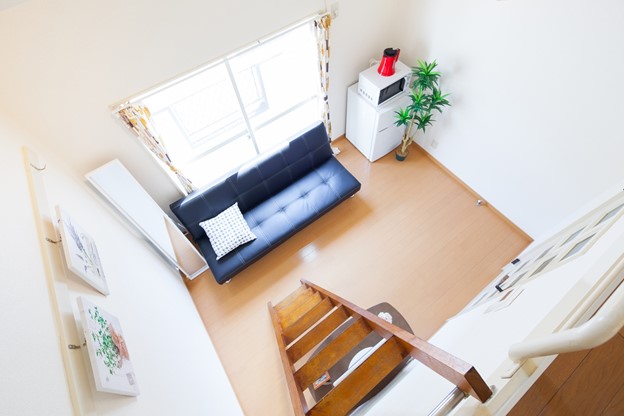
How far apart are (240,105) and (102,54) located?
1.15 metres

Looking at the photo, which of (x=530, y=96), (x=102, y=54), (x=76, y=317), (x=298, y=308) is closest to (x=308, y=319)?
(x=298, y=308)

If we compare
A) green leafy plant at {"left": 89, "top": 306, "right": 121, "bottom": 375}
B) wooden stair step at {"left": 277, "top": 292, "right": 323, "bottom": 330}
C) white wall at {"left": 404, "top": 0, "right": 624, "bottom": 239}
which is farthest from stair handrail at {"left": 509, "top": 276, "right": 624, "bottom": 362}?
white wall at {"left": 404, "top": 0, "right": 624, "bottom": 239}

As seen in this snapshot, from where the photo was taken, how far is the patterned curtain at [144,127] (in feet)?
6.83

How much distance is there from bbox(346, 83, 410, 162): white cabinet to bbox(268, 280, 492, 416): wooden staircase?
1.91 metres

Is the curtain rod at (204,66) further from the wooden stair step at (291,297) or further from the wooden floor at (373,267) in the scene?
the wooden stair step at (291,297)

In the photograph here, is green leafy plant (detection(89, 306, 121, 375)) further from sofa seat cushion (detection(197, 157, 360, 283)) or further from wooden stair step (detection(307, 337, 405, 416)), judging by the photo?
sofa seat cushion (detection(197, 157, 360, 283))

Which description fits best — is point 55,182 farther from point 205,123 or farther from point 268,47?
point 268,47

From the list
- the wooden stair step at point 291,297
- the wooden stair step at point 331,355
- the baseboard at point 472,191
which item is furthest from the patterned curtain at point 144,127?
the baseboard at point 472,191

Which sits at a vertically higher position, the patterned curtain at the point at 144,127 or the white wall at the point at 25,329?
the patterned curtain at the point at 144,127

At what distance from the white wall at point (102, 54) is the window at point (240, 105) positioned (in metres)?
0.21

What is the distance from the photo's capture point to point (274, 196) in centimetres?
322

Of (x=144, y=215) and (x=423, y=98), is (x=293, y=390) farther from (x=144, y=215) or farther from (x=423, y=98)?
(x=423, y=98)

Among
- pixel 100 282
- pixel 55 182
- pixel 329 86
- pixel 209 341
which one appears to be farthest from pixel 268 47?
pixel 209 341

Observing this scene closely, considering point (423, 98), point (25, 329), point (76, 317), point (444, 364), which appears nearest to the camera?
point (25, 329)
